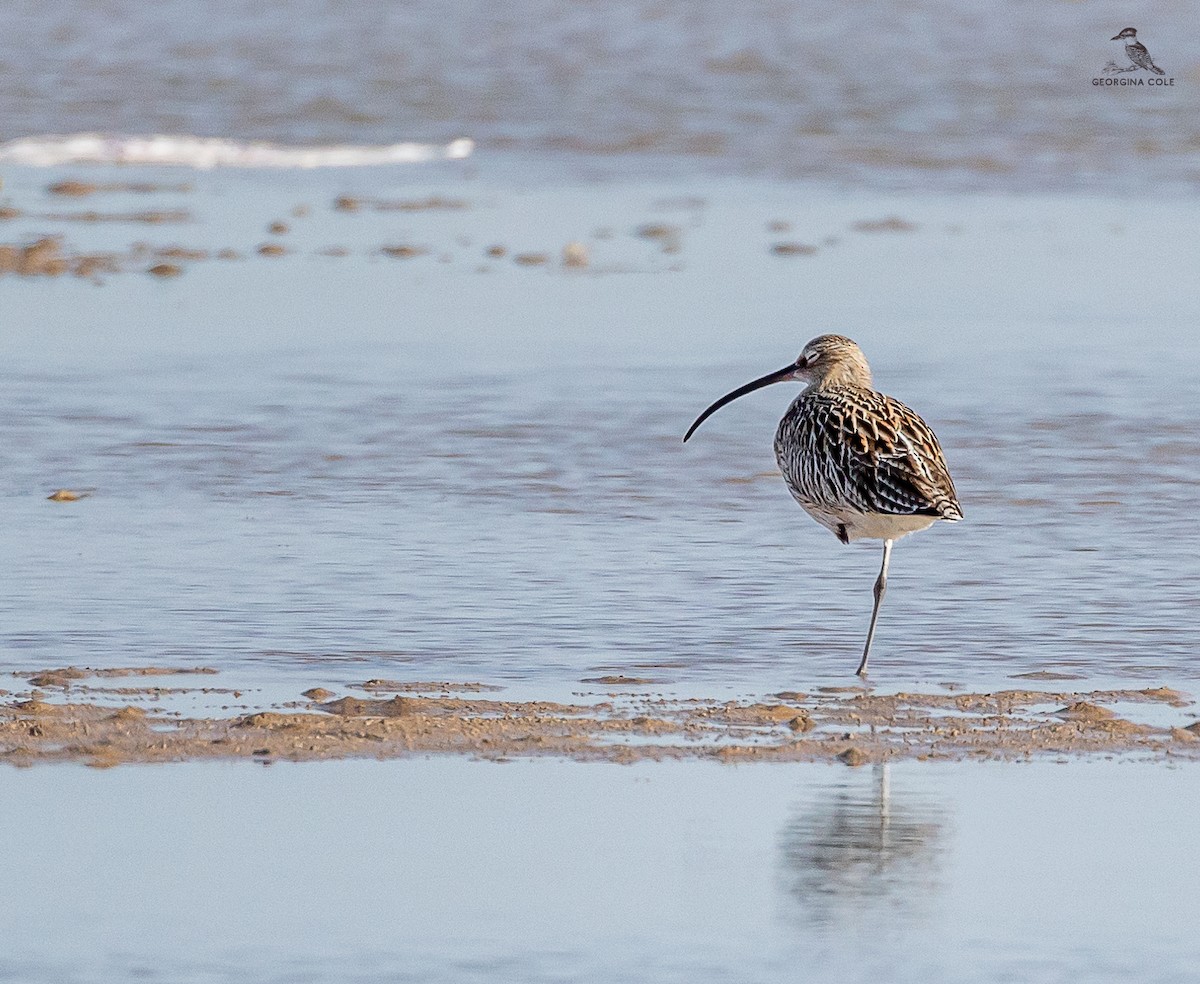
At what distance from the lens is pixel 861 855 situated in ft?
19.4

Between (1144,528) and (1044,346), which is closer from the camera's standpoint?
(1144,528)

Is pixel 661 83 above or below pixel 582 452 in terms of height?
above

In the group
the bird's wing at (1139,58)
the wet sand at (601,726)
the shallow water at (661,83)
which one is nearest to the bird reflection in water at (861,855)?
the wet sand at (601,726)

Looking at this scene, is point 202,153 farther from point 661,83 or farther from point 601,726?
point 601,726

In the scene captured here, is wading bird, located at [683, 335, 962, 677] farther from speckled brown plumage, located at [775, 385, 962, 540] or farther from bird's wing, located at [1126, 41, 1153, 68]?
bird's wing, located at [1126, 41, 1153, 68]

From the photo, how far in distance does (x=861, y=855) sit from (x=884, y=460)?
2537 millimetres

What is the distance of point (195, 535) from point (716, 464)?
2.47 meters

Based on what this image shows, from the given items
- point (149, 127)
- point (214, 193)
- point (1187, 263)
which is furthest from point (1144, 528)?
point (149, 127)

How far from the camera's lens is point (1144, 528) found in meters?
9.81

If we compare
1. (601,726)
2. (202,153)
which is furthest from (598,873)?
(202,153)

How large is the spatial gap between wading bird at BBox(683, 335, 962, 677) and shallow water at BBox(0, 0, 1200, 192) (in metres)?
11.7

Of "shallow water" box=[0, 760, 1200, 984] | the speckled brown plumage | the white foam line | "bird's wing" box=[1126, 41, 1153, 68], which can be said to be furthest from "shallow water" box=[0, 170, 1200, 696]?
"bird's wing" box=[1126, 41, 1153, 68]

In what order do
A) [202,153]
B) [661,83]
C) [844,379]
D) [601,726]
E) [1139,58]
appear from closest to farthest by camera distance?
1. [601,726]
2. [844,379]
3. [202,153]
4. [1139,58]
5. [661,83]

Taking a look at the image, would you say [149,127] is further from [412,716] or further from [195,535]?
[412,716]
